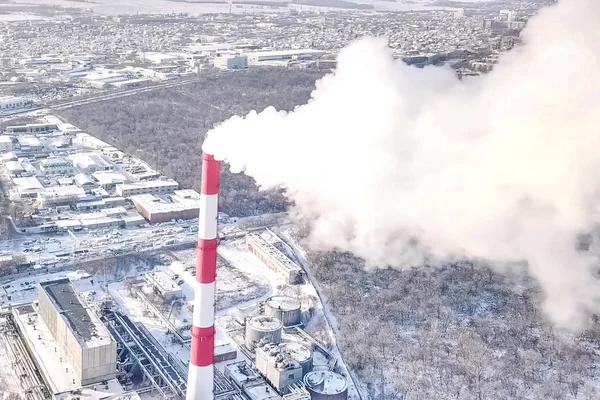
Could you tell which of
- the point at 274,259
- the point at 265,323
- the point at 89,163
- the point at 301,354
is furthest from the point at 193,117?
the point at 301,354

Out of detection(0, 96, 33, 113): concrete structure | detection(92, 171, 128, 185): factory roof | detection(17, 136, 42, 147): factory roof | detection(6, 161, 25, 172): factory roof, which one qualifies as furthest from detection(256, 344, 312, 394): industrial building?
detection(0, 96, 33, 113): concrete structure

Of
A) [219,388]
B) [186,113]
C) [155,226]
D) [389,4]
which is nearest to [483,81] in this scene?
[219,388]

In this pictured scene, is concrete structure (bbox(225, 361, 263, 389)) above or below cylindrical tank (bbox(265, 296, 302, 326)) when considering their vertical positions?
below

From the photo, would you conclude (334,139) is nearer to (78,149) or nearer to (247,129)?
(247,129)

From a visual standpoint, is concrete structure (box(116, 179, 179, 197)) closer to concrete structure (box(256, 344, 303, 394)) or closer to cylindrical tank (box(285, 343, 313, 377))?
cylindrical tank (box(285, 343, 313, 377))

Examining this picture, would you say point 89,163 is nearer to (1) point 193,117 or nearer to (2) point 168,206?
(2) point 168,206

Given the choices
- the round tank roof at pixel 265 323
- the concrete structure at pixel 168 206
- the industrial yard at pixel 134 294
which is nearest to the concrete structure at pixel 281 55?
the industrial yard at pixel 134 294

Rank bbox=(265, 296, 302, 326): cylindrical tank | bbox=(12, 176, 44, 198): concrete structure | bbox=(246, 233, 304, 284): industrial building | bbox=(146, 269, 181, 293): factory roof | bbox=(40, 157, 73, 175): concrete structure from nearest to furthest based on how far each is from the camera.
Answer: bbox=(265, 296, 302, 326): cylindrical tank, bbox=(146, 269, 181, 293): factory roof, bbox=(246, 233, 304, 284): industrial building, bbox=(12, 176, 44, 198): concrete structure, bbox=(40, 157, 73, 175): concrete structure
